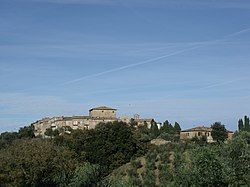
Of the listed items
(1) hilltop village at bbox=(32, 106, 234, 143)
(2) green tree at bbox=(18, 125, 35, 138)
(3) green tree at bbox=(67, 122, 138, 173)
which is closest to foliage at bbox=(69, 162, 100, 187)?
(3) green tree at bbox=(67, 122, 138, 173)

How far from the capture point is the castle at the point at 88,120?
120 metres

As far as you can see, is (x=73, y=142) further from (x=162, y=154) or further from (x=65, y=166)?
(x=65, y=166)

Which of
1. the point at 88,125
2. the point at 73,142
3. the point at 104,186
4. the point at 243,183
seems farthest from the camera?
the point at 88,125

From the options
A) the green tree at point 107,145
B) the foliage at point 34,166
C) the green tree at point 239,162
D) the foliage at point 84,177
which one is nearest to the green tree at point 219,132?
the green tree at point 107,145

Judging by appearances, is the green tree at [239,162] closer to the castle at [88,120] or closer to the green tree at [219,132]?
the green tree at [219,132]

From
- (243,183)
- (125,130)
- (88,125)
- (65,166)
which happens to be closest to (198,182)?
(243,183)

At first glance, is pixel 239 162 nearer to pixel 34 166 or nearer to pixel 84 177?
pixel 34 166

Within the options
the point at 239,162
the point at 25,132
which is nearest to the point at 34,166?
the point at 239,162

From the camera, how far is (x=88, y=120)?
121 metres

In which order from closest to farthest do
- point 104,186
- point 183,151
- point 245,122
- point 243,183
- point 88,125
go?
point 243,183
point 104,186
point 183,151
point 245,122
point 88,125

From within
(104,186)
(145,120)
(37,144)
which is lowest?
(104,186)

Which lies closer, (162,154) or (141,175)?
(141,175)

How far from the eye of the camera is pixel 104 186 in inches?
1606

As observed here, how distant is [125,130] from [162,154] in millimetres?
8263
